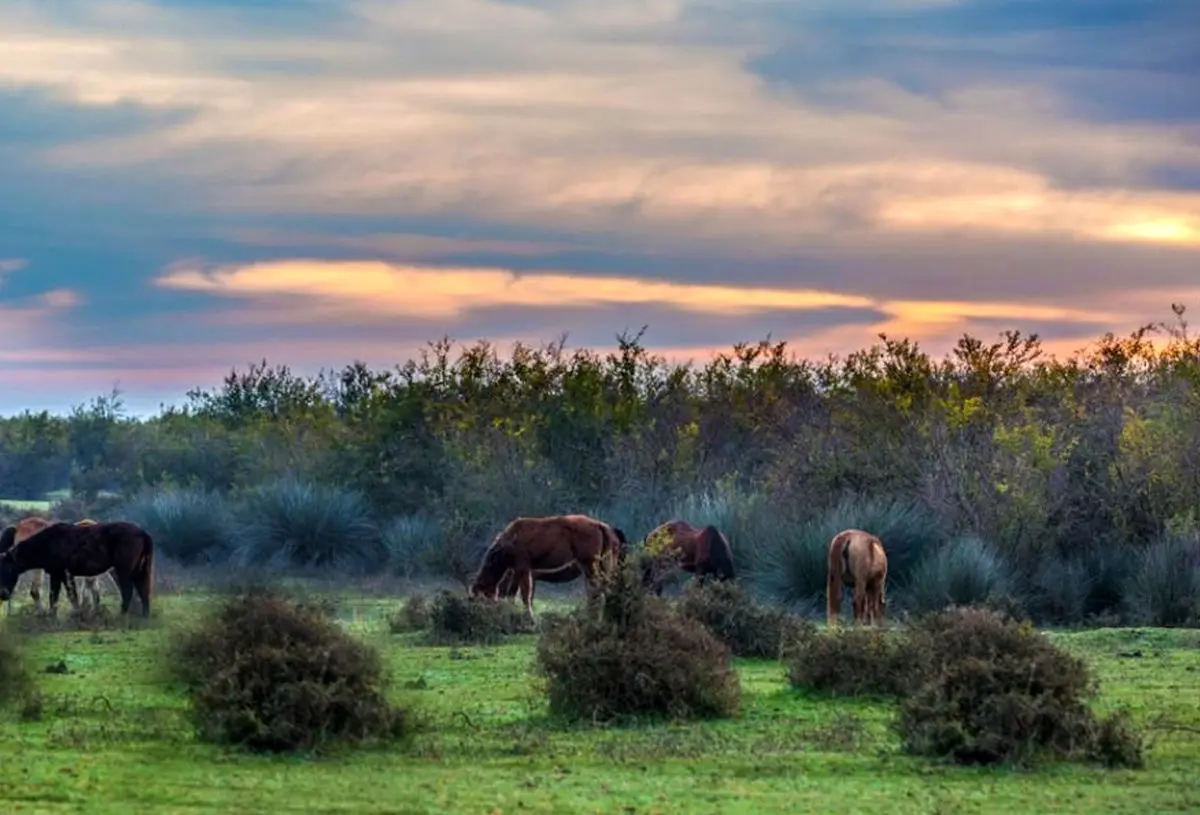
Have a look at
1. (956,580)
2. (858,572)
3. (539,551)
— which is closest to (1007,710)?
(858,572)

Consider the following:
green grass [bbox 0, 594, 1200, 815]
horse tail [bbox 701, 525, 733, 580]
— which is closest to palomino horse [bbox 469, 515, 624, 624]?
horse tail [bbox 701, 525, 733, 580]

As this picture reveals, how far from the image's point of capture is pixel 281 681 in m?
15.3

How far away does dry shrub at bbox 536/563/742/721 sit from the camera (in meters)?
17.0

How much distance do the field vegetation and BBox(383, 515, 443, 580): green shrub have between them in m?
0.13

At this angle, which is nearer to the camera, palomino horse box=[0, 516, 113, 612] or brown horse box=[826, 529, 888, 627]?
brown horse box=[826, 529, 888, 627]

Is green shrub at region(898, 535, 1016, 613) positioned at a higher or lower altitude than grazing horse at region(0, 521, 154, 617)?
lower

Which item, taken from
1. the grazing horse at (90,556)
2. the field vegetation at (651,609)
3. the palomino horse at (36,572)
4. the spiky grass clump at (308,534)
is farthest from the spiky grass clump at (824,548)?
the spiky grass clump at (308,534)

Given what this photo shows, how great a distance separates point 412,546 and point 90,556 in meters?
12.9

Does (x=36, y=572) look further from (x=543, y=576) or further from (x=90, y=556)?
(x=543, y=576)

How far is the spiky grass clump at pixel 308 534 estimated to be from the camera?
141ft

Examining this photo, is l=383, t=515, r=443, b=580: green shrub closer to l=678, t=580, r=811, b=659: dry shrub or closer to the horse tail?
the horse tail

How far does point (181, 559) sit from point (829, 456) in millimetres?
16159

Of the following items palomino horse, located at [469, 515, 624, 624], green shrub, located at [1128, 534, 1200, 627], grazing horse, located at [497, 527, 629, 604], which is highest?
palomino horse, located at [469, 515, 624, 624]

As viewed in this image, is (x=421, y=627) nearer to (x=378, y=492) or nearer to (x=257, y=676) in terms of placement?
(x=257, y=676)
